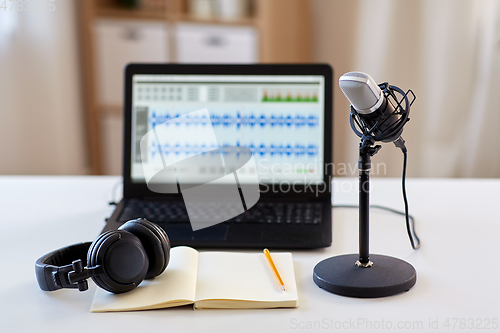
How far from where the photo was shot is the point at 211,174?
97 cm

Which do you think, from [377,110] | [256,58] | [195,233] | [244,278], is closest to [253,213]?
[195,233]

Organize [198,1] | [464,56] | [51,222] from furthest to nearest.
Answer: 1. [198,1]
2. [464,56]
3. [51,222]

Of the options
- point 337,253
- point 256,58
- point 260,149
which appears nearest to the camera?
point 337,253

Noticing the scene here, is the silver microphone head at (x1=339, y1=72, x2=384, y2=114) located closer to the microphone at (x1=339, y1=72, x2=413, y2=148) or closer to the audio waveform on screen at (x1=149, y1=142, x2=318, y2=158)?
the microphone at (x1=339, y1=72, x2=413, y2=148)

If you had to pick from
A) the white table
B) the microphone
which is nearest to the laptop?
the white table

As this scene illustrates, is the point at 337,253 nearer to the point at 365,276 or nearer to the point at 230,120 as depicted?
the point at 365,276

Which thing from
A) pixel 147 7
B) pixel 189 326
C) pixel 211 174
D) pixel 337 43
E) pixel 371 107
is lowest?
pixel 189 326

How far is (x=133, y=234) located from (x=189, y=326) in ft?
0.50

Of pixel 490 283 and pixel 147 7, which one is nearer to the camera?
pixel 490 283

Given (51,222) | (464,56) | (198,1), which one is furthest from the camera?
(198,1)

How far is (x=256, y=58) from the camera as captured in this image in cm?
243

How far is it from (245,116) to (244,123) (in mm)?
14

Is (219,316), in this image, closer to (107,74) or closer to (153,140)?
(153,140)

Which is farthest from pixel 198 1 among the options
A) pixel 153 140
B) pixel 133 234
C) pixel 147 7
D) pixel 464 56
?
pixel 133 234
